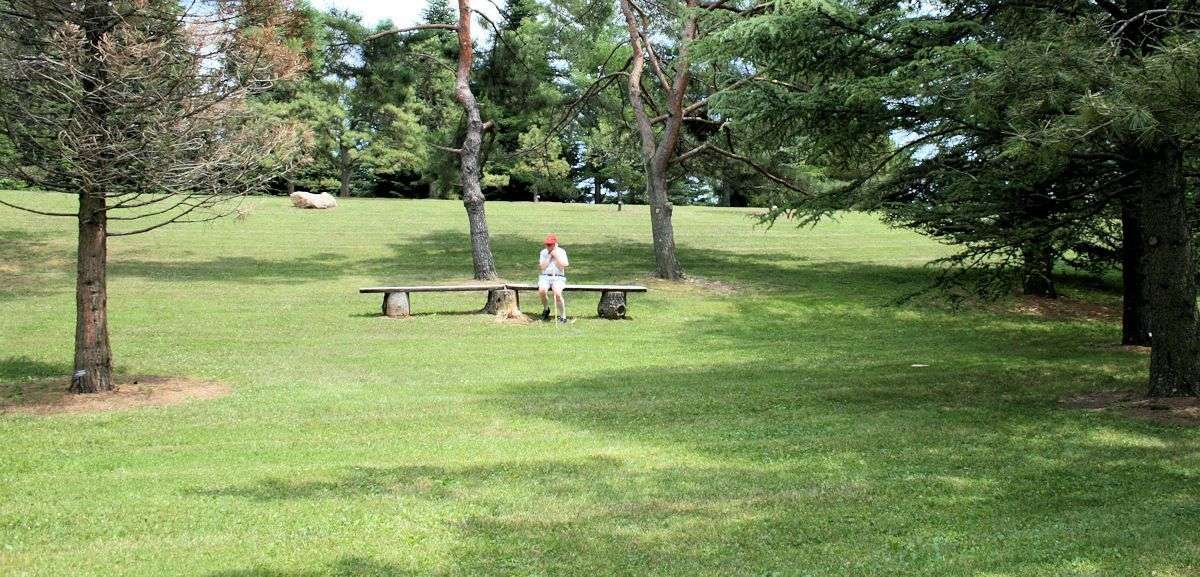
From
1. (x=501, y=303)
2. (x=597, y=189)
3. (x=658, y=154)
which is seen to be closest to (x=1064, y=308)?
(x=658, y=154)

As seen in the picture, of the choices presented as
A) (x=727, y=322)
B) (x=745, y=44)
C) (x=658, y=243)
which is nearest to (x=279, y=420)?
(x=745, y=44)

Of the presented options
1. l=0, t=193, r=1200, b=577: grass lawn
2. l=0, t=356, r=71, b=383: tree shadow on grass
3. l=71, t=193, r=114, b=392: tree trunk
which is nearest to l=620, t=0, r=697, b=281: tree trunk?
l=0, t=193, r=1200, b=577: grass lawn

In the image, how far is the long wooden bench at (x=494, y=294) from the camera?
17.8 m

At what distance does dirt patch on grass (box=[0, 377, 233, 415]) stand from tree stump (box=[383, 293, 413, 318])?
5917 millimetres

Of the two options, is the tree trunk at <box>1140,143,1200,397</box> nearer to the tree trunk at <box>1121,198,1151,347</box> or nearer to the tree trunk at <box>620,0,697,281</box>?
the tree trunk at <box>1121,198,1151,347</box>

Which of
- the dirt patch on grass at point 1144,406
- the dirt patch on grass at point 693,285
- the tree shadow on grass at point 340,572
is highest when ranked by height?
the dirt patch on grass at point 693,285

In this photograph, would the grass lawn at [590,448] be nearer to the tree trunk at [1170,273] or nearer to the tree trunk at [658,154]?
the tree trunk at [1170,273]

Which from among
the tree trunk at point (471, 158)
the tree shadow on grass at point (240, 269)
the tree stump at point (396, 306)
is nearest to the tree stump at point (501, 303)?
the tree stump at point (396, 306)

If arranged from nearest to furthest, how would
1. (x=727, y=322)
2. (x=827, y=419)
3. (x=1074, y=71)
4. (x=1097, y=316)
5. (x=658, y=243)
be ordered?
(x=1074, y=71) < (x=827, y=419) < (x=727, y=322) < (x=1097, y=316) < (x=658, y=243)

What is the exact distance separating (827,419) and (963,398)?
217cm

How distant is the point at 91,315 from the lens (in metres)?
10.9

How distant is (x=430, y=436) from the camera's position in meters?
9.05

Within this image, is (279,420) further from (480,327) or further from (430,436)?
(480,327)

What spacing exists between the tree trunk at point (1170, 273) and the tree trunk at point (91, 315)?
10419mm
